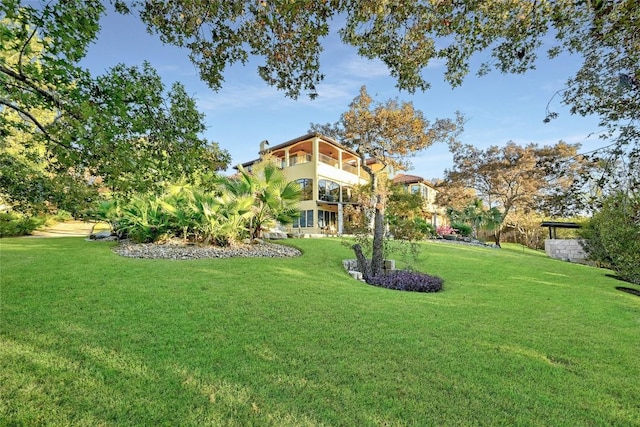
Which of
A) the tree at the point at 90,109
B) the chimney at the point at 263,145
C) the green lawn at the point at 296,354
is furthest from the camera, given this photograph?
the chimney at the point at 263,145

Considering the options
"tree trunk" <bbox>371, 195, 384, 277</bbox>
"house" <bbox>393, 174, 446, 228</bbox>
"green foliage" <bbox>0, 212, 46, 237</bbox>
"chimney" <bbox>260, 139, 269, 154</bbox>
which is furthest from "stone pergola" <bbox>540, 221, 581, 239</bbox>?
"green foliage" <bbox>0, 212, 46, 237</bbox>

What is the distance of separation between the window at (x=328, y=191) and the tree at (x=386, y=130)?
12.1 meters

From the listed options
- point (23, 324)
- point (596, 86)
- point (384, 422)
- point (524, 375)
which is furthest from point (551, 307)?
point (23, 324)

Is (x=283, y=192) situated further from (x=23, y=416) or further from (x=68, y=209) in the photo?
(x=23, y=416)

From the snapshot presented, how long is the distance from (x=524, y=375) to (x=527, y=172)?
2675 centimetres

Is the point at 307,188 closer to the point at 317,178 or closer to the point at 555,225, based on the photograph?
the point at 317,178

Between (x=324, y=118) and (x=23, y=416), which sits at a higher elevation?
(x=324, y=118)

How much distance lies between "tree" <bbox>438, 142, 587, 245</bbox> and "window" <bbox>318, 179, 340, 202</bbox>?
34.9ft

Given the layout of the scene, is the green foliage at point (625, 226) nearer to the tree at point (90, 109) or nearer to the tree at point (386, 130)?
the tree at point (90, 109)

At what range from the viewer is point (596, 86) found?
4035 millimetres

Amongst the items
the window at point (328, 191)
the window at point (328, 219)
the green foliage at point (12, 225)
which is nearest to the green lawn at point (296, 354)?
the green foliage at point (12, 225)

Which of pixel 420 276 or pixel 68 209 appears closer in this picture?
pixel 68 209

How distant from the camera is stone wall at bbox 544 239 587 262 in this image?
1948 cm

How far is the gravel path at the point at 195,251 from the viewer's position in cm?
1062
